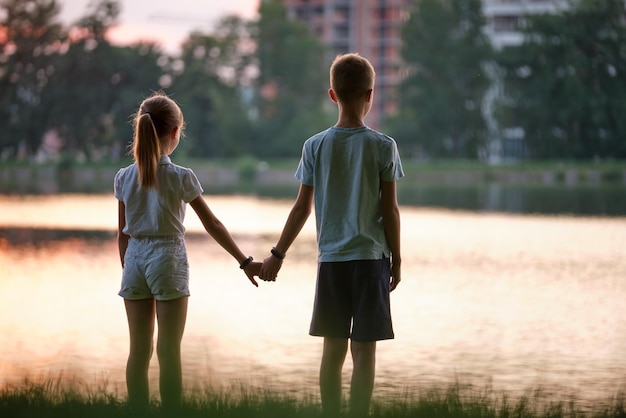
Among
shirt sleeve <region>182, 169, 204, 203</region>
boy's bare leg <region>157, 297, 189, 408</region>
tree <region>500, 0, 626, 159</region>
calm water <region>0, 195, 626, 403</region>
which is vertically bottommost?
calm water <region>0, 195, 626, 403</region>

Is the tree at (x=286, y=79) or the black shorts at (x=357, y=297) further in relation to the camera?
the tree at (x=286, y=79)

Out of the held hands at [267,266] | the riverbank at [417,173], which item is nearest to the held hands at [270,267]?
the held hands at [267,266]

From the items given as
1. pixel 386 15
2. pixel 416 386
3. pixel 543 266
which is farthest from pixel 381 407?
pixel 386 15

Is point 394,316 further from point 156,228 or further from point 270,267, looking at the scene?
point 156,228

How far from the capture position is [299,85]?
90.5m

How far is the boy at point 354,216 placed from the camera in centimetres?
462

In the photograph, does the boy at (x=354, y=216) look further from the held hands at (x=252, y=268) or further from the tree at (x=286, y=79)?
the tree at (x=286, y=79)

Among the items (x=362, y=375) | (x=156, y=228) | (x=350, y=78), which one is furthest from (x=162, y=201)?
(x=362, y=375)

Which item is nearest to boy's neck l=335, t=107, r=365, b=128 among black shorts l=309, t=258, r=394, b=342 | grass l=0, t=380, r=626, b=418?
black shorts l=309, t=258, r=394, b=342

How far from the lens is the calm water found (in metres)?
7.42

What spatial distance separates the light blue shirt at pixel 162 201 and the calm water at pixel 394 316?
834mm

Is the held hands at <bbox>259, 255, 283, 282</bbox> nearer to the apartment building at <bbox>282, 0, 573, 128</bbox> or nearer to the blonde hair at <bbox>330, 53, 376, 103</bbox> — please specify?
the blonde hair at <bbox>330, 53, 376, 103</bbox>

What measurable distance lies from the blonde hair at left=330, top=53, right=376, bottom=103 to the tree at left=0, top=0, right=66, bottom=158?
261ft

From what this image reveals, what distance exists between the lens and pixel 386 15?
146m
